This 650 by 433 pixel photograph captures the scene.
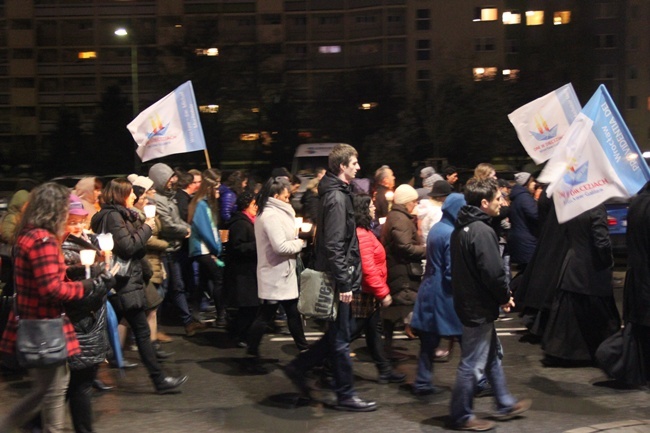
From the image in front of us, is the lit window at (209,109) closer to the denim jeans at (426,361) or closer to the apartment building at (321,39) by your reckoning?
the apartment building at (321,39)

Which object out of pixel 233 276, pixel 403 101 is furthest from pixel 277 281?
pixel 403 101

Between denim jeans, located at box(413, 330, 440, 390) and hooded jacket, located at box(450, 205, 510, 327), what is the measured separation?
39.1 inches

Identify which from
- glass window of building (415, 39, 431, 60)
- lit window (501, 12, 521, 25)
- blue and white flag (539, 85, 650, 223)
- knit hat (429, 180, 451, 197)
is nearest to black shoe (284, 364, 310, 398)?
knit hat (429, 180, 451, 197)

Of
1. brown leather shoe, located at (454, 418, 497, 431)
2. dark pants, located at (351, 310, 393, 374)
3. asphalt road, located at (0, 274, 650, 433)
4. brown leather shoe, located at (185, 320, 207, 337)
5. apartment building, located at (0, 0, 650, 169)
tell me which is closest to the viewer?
brown leather shoe, located at (454, 418, 497, 431)

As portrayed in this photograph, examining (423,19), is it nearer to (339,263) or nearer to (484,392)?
(484,392)

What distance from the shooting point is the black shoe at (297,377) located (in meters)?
6.54

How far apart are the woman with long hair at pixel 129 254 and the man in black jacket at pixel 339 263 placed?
117cm

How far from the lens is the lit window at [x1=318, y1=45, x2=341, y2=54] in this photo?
72875mm

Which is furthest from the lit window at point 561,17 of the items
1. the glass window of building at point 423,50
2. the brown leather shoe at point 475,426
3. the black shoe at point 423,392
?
the brown leather shoe at point 475,426

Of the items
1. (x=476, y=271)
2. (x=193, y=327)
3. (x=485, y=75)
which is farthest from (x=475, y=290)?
(x=485, y=75)

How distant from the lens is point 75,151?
4569 cm

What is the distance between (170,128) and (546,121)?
440 centimetres

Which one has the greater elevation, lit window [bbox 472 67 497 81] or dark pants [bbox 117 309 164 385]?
lit window [bbox 472 67 497 81]

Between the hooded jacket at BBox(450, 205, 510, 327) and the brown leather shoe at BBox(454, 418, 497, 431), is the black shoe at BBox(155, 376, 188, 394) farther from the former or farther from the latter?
the hooded jacket at BBox(450, 205, 510, 327)
